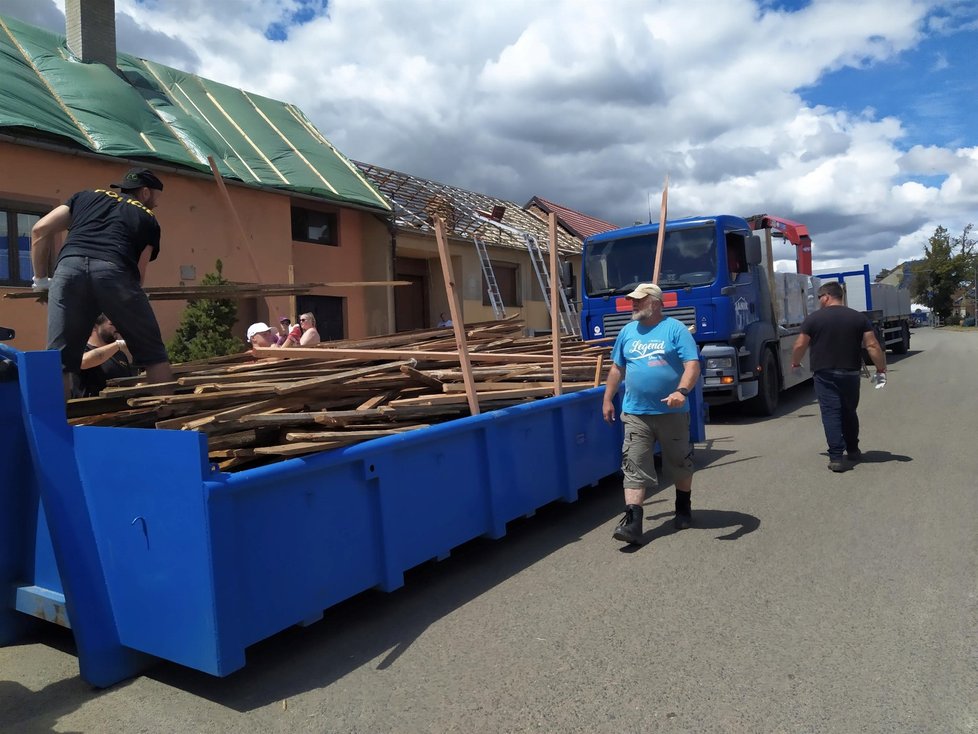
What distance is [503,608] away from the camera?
14.5ft

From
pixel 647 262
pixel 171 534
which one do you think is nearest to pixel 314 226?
pixel 647 262

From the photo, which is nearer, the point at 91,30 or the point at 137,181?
the point at 137,181

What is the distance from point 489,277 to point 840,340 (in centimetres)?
1486

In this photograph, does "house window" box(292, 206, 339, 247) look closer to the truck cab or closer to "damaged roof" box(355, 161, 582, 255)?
"damaged roof" box(355, 161, 582, 255)

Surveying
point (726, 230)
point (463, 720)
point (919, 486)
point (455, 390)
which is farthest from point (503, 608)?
point (726, 230)

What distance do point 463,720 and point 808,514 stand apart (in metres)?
3.97

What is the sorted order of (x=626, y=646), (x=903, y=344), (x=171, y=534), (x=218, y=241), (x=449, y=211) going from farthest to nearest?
(x=903, y=344) → (x=449, y=211) → (x=218, y=241) → (x=626, y=646) → (x=171, y=534)

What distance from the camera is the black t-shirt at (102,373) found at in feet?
16.5

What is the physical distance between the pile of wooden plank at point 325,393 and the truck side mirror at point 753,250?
462cm

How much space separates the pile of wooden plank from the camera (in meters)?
3.99

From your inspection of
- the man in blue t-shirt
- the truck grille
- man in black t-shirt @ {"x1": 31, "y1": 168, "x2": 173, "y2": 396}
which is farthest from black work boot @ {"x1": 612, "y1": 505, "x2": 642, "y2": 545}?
the truck grille

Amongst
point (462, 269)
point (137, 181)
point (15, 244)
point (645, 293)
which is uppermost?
point (462, 269)

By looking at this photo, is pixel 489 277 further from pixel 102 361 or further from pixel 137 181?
pixel 137 181

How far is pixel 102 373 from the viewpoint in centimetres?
523
